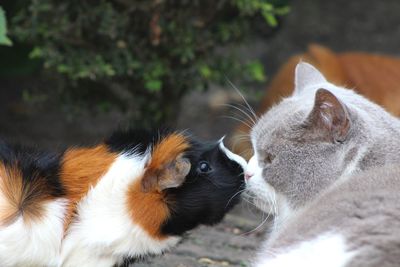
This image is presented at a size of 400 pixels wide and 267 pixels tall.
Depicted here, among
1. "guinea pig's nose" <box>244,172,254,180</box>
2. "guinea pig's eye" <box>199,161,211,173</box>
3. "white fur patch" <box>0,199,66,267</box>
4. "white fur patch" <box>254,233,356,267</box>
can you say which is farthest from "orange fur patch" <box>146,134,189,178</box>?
"white fur patch" <box>254,233,356,267</box>

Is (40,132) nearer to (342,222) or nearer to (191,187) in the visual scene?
(191,187)

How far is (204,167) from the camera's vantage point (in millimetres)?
2836

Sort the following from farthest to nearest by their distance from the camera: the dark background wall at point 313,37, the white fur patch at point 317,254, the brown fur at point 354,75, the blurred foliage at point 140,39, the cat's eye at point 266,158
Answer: the dark background wall at point 313,37
the brown fur at point 354,75
the blurred foliage at point 140,39
the cat's eye at point 266,158
the white fur patch at point 317,254

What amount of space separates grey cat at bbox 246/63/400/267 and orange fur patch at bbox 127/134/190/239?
0.35m

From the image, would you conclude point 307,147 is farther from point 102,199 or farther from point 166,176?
point 102,199

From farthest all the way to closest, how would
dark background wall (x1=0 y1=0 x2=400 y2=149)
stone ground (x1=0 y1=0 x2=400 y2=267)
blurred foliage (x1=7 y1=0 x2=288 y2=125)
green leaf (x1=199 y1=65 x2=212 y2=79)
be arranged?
dark background wall (x1=0 y1=0 x2=400 y2=149)
stone ground (x1=0 y1=0 x2=400 y2=267)
green leaf (x1=199 y1=65 x2=212 y2=79)
blurred foliage (x1=7 y1=0 x2=288 y2=125)

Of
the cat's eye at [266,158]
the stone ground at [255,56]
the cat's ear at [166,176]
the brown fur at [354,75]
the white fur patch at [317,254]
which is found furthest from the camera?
the stone ground at [255,56]

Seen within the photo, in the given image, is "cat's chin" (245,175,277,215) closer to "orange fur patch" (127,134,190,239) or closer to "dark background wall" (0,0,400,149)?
"orange fur patch" (127,134,190,239)

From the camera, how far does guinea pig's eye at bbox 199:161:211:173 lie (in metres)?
2.82

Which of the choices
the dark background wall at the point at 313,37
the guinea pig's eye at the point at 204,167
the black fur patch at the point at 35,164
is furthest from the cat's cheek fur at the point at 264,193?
the dark background wall at the point at 313,37

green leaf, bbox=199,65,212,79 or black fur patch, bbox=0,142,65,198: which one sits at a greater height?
black fur patch, bbox=0,142,65,198

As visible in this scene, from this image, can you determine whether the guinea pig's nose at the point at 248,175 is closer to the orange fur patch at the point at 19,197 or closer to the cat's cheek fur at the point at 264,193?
the cat's cheek fur at the point at 264,193

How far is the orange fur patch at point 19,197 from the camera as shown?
259 centimetres

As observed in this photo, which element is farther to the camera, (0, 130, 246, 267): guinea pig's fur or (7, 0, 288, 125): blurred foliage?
(7, 0, 288, 125): blurred foliage
